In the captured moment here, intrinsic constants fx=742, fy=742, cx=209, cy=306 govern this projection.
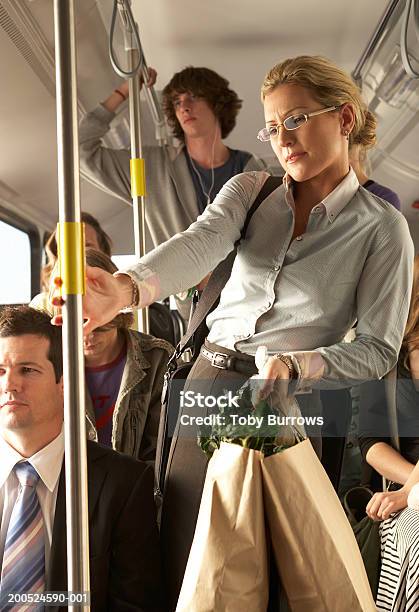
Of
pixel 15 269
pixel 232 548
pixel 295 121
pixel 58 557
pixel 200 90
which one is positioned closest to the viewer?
pixel 232 548

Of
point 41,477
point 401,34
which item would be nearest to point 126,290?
point 41,477

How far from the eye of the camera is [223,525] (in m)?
0.88

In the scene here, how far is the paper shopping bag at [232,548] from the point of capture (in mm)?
866

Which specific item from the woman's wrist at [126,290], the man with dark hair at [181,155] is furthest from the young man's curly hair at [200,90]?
the woman's wrist at [126,290]

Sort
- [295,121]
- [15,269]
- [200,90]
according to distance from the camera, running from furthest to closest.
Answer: [15,269], [200,90], [295,121]

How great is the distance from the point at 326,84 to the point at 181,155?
0.36 meters

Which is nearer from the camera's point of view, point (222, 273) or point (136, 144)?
point (222, 273)

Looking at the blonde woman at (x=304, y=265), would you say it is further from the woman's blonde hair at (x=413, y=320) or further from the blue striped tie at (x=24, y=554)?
the blue striped tie at (x=24, y=554)

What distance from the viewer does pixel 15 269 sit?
1.49 meters

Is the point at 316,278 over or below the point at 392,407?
over

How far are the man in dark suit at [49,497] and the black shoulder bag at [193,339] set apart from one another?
0.04 m

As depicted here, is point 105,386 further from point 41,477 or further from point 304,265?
point 304,265

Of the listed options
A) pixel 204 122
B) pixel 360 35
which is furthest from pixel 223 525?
pixel 360 35

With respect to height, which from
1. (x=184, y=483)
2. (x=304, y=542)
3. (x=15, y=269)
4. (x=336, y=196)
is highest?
(x=15, y=269)
